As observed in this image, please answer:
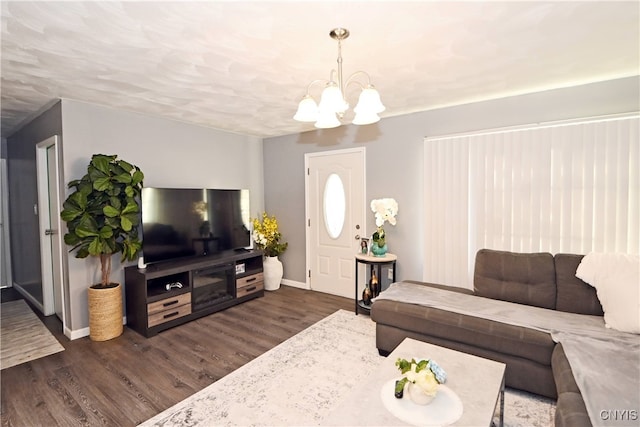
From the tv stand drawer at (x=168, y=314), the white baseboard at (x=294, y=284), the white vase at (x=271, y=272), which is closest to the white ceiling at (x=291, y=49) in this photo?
the tv stand drawer at (x=168, y=314)

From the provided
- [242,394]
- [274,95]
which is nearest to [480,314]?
[242,394]

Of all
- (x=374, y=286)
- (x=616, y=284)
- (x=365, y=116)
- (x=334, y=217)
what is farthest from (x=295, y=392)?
(x=334, y=217)

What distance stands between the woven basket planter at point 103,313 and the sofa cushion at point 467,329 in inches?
103

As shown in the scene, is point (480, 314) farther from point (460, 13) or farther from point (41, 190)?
point (41, 190)

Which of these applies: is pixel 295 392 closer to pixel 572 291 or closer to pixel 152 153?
pixel 572 291

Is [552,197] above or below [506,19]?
below

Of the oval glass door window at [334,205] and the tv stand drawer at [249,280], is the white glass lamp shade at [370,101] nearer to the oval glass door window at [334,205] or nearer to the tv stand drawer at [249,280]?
the oval glass door window at [334,205]

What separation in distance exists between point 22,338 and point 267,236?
9.57ft

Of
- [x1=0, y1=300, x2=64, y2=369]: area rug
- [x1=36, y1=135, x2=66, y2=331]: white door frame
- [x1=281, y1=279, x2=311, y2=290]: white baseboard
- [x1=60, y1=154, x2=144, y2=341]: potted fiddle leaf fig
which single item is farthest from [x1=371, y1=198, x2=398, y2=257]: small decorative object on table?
[x1=36, y1=135, x2=66, y2=331]: white door frame

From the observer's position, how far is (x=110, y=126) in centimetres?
339

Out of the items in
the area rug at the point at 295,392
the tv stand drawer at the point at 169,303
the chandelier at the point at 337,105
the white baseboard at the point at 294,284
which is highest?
the chandelier at the point at 337,105

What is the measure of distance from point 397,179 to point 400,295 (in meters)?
1.63

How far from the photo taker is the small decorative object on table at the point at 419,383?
1436mm

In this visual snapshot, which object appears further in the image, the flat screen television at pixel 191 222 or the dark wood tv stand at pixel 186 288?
the flat screen television at pixel 191 222
